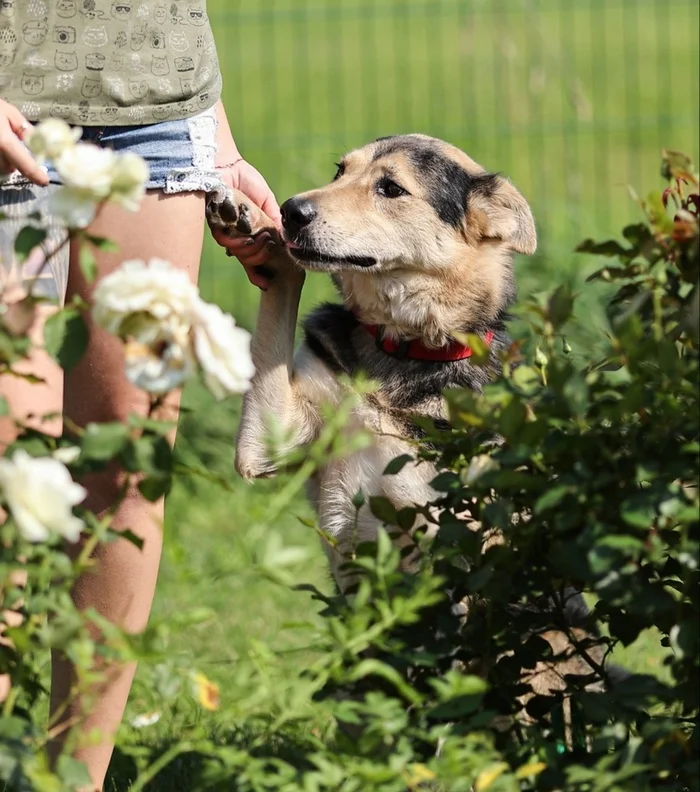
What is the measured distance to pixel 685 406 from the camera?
1947 mm

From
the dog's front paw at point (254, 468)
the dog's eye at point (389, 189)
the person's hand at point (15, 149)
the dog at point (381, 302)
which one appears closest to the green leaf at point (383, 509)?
the person's hand at point (15, 149)

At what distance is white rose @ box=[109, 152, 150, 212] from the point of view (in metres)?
1.67

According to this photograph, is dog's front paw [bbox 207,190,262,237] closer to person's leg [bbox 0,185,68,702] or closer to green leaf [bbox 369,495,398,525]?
person's leg [bbox 0,185,68,702]

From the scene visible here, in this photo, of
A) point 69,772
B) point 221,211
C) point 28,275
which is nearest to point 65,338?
point 69,772

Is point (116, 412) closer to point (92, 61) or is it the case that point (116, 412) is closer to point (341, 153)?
point (92, 61)

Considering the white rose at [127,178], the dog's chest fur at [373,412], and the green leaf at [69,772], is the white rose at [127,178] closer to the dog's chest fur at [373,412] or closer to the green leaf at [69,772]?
the green leaf at [69,772]

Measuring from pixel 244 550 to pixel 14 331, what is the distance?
45cm

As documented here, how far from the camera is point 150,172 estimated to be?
284 centimetres

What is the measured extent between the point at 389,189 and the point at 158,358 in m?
2.37

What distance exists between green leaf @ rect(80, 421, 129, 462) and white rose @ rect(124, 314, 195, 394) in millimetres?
69

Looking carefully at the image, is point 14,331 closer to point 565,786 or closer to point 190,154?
point 565,786

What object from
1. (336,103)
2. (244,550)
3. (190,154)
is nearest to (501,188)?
(190,154)

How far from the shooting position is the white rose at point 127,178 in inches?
65.7

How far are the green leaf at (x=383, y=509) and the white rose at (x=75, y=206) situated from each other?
2.56 feet
